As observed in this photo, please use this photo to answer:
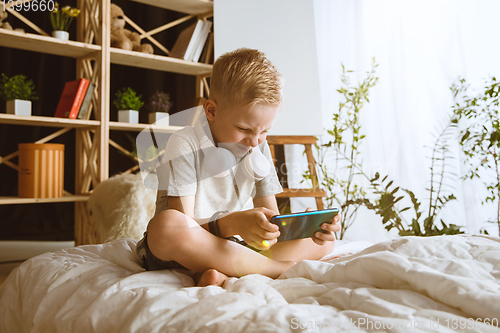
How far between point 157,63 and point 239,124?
144cm

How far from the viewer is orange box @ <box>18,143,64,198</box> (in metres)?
1.76

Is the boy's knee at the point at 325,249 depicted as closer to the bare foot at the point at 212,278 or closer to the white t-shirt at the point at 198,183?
the white t-shirt at the point at 198,183

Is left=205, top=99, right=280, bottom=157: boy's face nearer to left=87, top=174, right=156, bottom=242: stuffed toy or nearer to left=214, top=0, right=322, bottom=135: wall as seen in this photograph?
A: left=87, top=174, right=156, bottom=242: stuffed toy

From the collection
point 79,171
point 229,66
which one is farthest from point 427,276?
point 79,171

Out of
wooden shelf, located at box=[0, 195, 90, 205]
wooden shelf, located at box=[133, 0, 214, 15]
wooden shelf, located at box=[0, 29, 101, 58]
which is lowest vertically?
wooden shelf, located at box=[0, 195, 90, 205]

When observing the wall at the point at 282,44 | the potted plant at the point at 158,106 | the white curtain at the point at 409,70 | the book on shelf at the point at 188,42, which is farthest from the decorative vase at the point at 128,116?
the white curtain at the point at 409,70

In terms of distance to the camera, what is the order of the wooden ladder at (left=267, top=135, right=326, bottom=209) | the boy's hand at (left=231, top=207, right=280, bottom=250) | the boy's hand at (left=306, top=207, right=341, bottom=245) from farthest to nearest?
the wooden ladder at (left=267, top=135, right=326, bottom=209) → the boy's hand at (left=306, top=207, right=341, bottom=245) → the boy's hand at (left=231, top=207, right=280, bottom=250)

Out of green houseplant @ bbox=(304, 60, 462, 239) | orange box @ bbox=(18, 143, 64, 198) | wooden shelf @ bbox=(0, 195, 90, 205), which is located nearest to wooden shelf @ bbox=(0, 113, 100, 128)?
orange box @ bbox=(18, 143, 64, 198)

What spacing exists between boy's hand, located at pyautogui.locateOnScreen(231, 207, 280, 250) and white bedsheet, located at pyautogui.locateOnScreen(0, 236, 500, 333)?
0.07 metres

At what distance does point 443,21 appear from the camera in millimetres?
2074

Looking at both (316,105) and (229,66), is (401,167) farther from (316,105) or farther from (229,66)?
(229,66)

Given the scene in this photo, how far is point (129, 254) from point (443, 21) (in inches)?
76.2

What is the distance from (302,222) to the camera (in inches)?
30.0

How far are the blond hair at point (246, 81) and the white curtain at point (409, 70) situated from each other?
1361 millimetres
